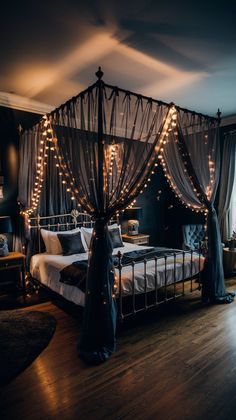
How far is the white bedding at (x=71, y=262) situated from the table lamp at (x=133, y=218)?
195cm

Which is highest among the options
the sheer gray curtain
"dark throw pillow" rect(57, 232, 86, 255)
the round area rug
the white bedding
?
the sheer gray curtain

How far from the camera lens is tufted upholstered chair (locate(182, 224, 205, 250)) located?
20.6 feet

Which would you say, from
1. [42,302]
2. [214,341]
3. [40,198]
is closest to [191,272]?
[214,341]

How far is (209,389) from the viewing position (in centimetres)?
236

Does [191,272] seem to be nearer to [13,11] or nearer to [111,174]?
[111,174]

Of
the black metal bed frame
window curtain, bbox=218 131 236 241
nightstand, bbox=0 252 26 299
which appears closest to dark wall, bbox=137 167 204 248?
window curtain, bbox=218 131 236 241

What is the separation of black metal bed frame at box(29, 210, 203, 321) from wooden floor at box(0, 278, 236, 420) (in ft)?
0.95

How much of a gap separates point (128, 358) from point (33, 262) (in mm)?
2521

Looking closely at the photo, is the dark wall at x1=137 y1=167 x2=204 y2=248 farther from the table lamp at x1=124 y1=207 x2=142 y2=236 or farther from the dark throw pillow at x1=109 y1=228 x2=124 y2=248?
the dark throw pillow at x1=109 y1=228 x2=124 y2=248

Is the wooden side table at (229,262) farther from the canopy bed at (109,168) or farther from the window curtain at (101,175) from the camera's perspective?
the window curtain at (101,175)

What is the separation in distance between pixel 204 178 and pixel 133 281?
2001 millimetres

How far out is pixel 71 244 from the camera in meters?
4.75

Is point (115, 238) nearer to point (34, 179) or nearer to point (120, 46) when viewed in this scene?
point (34, 179)

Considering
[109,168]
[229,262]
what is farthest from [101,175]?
[229,262]
